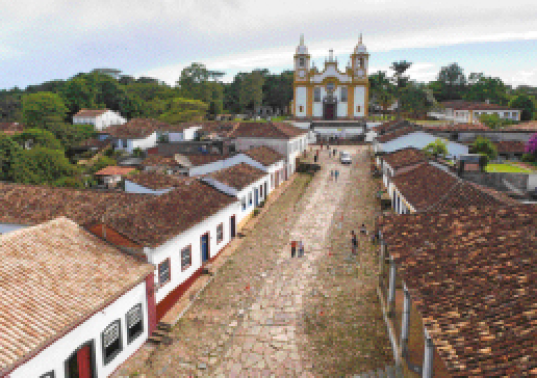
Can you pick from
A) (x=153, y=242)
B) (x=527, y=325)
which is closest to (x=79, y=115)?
(x=153, y=242)

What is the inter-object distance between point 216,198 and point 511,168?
20316 mm

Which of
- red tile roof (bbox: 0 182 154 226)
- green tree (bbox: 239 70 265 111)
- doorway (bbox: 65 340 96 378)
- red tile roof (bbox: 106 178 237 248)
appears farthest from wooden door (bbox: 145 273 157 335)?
green tree (bbox: 239 70 265 111)

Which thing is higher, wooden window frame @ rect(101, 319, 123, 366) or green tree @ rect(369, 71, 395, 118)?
green tree @ rect(369, 71, 395, 118)

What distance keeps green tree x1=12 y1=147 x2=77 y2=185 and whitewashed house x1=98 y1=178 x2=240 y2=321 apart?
20.9m

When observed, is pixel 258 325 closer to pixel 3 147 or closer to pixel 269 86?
pixel 3 147

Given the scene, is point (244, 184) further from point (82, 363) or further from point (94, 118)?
point (94, 118)

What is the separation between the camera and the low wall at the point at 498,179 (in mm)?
19938

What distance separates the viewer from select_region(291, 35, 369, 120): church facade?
201 ft

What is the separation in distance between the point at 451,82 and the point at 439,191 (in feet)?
288

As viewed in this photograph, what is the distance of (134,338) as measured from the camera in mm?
12156

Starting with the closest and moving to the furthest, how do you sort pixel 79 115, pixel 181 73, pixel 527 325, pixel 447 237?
pixel 527 325
pixel 447 237
pixel 79 115
pixel 181 73

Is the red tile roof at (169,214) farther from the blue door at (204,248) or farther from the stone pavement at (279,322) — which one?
the stone pavement at (279,322)

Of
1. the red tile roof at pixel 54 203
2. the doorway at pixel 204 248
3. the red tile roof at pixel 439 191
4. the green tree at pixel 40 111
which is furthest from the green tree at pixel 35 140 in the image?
the red tile roof at pixel 439 191

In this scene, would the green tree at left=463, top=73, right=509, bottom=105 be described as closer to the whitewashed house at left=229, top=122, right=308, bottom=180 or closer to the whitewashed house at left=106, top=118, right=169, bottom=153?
the whitewashed house at left=229, top=122, right=308, bottom=180
